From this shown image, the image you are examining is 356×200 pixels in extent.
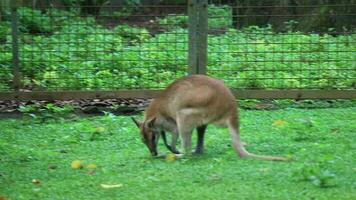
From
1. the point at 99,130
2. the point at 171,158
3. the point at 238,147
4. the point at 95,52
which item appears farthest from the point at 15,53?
the point at 238,147

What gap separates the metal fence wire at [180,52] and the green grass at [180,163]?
120cm

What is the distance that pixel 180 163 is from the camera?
604 cm

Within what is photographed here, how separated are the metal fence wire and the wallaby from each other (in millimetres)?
2665

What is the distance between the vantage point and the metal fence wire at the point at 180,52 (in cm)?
951

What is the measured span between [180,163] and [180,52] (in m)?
3.81

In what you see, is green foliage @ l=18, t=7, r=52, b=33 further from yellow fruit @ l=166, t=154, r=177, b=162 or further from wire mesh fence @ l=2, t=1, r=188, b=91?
yellow fruit @ l=166, t=154, r=177, b=162

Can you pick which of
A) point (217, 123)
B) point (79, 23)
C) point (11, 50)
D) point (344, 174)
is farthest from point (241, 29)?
point (344, 174)

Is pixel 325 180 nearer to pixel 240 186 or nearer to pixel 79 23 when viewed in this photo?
pixel 240 186

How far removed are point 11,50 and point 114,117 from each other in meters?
1.84

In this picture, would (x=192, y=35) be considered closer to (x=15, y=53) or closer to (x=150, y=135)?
(x=15, y=53)

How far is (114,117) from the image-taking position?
336 inches

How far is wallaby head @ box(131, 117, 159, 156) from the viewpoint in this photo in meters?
→ 6.43

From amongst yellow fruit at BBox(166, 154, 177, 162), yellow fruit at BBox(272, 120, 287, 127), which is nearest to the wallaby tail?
yellow fruit at BBox(166, 154, 177, 162)

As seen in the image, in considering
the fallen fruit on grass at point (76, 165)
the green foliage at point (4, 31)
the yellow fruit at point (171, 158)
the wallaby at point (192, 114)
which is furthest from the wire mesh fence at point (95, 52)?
the fallen fruit on grass at point (76, 165)
